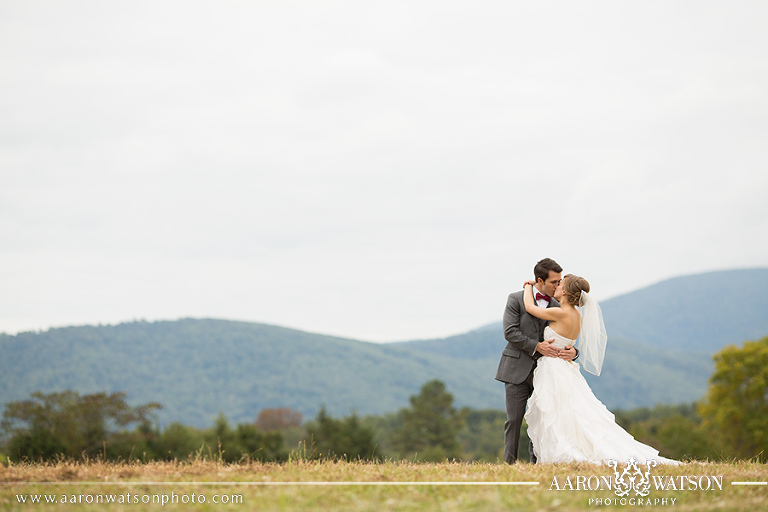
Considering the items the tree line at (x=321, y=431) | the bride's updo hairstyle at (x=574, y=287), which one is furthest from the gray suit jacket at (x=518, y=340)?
the tree line at (x=321, y=431)

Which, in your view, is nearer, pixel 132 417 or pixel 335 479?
pixel 335 479

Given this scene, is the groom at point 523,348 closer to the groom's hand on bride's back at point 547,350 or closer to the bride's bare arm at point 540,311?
the groom's hand on bride's back at point 547,350

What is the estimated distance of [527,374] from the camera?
386 inches

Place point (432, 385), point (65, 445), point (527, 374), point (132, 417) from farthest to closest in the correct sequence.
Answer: point (432, 385), point (132, 417), point (65, 445), point (527, 374)

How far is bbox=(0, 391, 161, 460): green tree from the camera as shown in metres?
52.1

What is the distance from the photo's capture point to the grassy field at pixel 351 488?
5855 millimetres

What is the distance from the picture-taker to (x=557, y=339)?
391 inches

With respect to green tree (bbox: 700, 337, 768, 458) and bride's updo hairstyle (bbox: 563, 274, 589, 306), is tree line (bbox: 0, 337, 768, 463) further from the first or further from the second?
bride's updo hairstyle (bbox: 563, 274, 589, 306)

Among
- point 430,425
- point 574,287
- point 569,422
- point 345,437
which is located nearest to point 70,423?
point 345,437

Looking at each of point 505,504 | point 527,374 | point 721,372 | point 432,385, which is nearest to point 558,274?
point 527,374

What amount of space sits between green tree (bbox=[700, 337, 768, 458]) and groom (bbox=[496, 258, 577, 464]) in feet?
143

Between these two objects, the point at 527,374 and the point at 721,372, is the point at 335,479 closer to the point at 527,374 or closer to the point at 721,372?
the point at 527,374

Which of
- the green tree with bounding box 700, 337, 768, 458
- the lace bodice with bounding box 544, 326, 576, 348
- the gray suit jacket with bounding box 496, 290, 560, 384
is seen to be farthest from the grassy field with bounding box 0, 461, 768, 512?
the green tree with bounding box 700, 337, 768, 458

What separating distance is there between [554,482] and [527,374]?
9.82 ft
